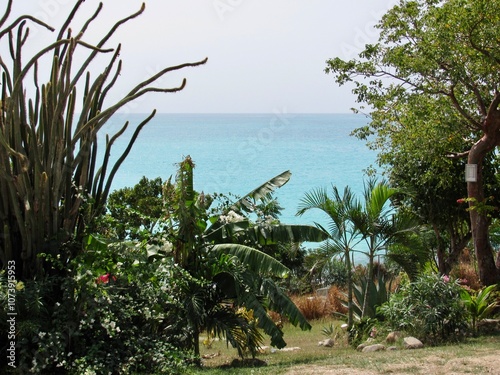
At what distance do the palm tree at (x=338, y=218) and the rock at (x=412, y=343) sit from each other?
8.60 feet

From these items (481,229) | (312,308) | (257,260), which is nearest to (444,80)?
(481,229)

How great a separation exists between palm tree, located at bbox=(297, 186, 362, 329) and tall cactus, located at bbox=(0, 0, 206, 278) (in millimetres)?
4877

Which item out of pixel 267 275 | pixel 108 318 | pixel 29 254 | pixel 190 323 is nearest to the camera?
pixel 108 318

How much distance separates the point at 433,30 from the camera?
459 inches

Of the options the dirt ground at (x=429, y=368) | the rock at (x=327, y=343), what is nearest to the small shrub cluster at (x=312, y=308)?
the rock at (x=327, y=343)

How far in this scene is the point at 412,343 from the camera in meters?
10.2

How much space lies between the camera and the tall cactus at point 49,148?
8508 millimetres

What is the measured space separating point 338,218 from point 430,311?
2.92m

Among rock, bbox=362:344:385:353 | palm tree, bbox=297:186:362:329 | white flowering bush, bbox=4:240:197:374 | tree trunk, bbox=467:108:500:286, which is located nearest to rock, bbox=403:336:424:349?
rock, bbox=362:344:385:353

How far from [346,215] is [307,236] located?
198 cm

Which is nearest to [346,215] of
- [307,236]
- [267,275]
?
[307,236]

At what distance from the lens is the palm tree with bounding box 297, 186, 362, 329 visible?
42.7 ft

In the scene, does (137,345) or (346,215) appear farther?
(346,215)

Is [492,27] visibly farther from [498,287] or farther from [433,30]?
[498,287]
